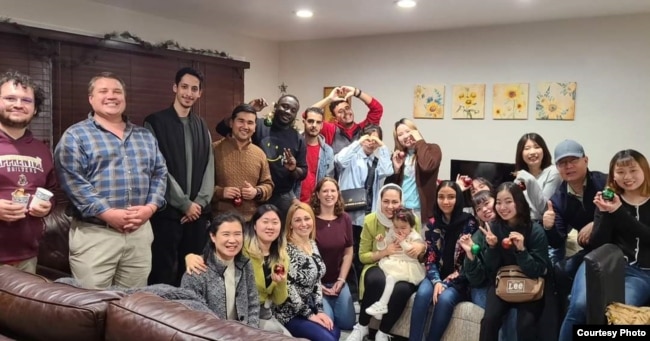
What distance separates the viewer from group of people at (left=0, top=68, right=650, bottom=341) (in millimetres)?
2295

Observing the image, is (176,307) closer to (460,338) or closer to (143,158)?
(143,158)

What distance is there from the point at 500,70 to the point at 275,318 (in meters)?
3.54

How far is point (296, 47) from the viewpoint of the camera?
634 centimetres

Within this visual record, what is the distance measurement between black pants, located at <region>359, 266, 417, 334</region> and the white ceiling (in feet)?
7.35

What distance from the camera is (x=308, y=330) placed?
263 cm

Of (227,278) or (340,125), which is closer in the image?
(227,278)

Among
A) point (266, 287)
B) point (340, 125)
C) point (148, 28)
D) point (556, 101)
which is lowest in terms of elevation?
point (266, 287)

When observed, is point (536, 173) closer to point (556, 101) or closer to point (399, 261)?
point (399, 261)

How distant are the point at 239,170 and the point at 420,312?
4.43 ft

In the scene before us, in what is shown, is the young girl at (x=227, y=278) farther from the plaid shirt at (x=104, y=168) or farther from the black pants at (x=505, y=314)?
the black pants at (x=505, y=314)

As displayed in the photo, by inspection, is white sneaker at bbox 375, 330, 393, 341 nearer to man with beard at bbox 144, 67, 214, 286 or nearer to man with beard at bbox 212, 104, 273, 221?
man with beard at bbox 212, 104, 273, 221

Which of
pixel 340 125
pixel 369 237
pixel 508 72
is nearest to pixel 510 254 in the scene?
pixel 369 237

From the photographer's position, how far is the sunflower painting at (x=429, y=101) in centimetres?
538

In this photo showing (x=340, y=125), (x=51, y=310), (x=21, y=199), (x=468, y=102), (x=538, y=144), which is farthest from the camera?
(x=468, y=102)
